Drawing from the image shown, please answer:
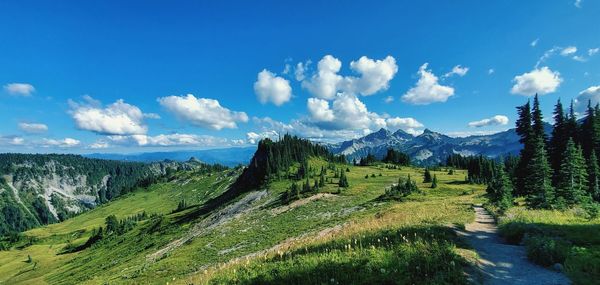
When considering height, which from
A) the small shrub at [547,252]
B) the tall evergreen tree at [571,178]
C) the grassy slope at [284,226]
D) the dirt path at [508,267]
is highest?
the tall evergreen tree at [571,178]

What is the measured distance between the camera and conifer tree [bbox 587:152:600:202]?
162 ft

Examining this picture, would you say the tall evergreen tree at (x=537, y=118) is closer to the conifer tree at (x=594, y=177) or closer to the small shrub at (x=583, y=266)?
the conifer tree at (x=594, y=177)

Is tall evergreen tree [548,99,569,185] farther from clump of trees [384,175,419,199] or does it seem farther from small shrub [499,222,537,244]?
small shrub [499,222,537,244]

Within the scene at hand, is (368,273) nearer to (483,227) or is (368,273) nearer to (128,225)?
(483,227)

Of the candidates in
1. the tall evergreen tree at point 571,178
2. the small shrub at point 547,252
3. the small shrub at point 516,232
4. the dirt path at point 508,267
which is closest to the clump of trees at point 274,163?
the tall evergreen tree at point 571,178

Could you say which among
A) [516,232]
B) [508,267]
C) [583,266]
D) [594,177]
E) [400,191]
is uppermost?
[594,177]

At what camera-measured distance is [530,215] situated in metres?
23.0

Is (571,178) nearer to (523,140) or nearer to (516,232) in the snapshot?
(523,140)

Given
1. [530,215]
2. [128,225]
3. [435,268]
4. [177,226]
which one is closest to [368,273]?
[435,268]

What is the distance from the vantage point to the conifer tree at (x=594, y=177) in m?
49.4

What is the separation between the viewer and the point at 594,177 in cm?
5172

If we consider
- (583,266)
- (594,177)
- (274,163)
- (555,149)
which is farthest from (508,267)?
(274,163)

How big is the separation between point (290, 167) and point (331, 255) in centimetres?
11554

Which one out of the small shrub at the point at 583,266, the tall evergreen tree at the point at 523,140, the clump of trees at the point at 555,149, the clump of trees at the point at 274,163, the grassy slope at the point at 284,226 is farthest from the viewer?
the clump of trees at the point at 274,163
